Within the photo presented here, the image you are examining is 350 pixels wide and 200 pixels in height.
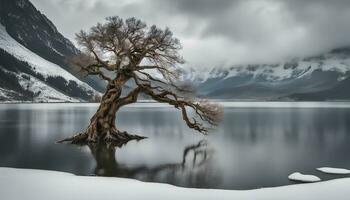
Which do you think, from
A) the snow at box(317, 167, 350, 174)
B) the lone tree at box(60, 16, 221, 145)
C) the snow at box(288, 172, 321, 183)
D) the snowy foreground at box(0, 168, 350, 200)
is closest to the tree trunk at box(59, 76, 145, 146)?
the lone tree at box(60, 16, 221, 145)

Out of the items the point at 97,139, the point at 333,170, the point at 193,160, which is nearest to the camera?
the point at 333,170

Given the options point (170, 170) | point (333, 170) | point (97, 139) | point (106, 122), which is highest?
point (106, 122)

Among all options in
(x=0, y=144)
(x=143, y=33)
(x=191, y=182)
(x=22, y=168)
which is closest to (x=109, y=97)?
(x=143, y=33)

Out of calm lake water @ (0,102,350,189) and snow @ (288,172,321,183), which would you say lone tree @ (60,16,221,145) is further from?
snow @ (288,172,321,183)

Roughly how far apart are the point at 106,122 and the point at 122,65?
753 cm

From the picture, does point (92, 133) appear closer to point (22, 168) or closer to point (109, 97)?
point (109, 97)

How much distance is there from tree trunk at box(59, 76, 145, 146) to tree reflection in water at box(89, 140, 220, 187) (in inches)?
278

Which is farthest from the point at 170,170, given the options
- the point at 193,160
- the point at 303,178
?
the point at 303,178

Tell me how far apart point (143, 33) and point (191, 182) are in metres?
25.8

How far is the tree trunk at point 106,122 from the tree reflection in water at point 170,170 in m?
7.05

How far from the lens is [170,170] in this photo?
2678 centimetres

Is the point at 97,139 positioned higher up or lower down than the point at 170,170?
higher up

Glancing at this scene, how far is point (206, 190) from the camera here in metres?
19.9

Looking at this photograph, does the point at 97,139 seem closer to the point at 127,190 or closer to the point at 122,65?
the point at 122,65
